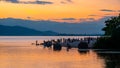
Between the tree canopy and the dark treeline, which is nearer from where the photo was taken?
the dark treeline

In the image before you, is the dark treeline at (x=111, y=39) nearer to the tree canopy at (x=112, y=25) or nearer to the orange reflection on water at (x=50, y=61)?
the tree canopy at (x=112, y=25)

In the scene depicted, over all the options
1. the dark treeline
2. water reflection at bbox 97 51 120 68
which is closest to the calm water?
water reflection at bbox 97 51 120 68

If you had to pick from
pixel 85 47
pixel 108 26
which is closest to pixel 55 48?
pixel 85 47

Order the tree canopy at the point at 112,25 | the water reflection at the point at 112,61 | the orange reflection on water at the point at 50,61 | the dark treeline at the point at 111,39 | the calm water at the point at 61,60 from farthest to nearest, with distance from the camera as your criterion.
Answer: the tree canopy at the point at 112,25 < the dark treeline at the point at 111,39 < the orange reflection on water at the point at 50,61 < the calm water at the point at 61,60 < the water reflection at the point at 112,61

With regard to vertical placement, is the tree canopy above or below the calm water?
above

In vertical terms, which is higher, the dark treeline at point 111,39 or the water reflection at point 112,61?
the dark treeline at point 111,39

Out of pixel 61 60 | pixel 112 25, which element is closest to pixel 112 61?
pixel 61 60

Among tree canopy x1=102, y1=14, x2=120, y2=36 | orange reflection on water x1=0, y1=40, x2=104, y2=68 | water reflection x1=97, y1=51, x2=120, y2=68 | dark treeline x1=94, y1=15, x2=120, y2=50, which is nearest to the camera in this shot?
water reflection x1=97, y1=51, x2=120, y2=68

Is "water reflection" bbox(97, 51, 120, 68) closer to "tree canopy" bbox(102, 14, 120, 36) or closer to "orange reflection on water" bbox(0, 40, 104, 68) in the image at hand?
"orange reflection on water" bbox(0, 40, 104, 68)

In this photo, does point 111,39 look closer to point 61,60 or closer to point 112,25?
point 112,25

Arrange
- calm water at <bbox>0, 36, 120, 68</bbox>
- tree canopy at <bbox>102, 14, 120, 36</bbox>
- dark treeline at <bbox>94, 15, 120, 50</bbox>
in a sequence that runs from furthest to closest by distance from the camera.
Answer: tree canopy at <bbox>102, 14, 120, 36</bbox>, dark treeline at <bbox>94, 15, 120, 50</bbox>, calm water at <bbox>0, 36, 120, 68</bbox>

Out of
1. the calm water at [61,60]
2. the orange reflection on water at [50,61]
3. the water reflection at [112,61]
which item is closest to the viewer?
the water reflection at [112,61]

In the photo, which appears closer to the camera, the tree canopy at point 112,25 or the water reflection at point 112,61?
the water reflection at point 112,61

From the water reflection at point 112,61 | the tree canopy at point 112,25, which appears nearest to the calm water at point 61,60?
the water reflection at point 112,61
